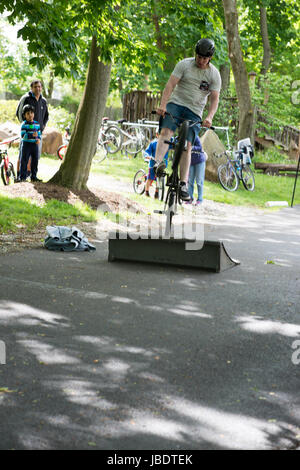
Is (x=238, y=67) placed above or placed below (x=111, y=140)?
above

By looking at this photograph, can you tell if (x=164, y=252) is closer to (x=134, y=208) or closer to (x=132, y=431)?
(x=132, y=431)

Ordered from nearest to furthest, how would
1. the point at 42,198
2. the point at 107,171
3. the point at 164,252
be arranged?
the point at 164,252 → the point at 42,198 → the point at 107,171

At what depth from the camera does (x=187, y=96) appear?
8.02m

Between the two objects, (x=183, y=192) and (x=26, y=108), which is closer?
(x=183, y=192)

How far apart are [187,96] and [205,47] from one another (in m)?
0.66

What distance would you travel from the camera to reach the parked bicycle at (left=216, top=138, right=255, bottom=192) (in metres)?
18.2

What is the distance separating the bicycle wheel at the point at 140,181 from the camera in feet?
47.9

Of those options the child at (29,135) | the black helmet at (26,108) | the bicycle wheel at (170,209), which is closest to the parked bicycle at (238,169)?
the child at (29,135)

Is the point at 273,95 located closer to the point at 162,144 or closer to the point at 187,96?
the point at 187,96

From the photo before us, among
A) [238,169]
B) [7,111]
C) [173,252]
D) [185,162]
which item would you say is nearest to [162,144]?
[185,162]

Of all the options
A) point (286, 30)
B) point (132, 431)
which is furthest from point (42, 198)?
point (286, 30)

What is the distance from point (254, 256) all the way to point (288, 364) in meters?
4.25

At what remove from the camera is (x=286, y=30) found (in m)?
35.8
